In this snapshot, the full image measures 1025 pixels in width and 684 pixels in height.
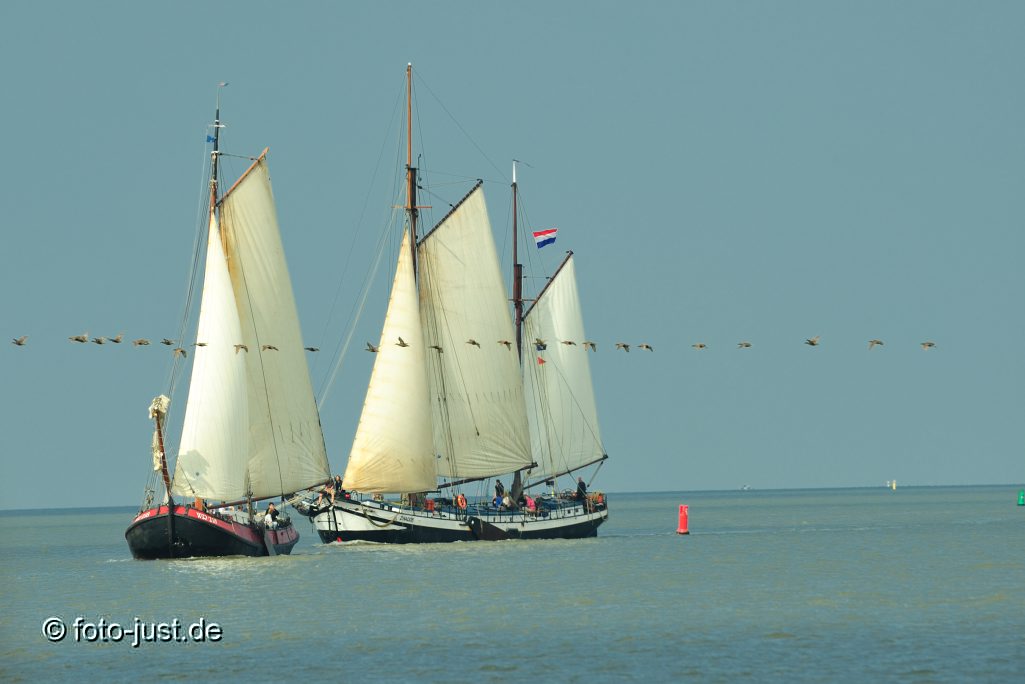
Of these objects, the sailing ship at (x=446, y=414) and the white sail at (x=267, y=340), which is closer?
the white sail at (x=267, y=340)

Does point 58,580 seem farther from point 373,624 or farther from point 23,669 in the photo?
point 23,669

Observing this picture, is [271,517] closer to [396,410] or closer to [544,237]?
[396,410]

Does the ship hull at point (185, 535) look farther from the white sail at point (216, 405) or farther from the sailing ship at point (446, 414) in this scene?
the sailing ship at point (446, 414)

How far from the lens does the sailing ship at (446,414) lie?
92.5 meters

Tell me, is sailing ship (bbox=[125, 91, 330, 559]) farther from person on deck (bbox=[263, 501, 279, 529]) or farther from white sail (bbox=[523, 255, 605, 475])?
white sail (bbox=[523, 255, 605, 475])

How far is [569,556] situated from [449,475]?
44.1 ft

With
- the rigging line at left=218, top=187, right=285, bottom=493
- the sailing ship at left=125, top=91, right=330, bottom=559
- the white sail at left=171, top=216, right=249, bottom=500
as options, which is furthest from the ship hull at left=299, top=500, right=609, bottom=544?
the white sail at left=171, top=216, right=249, bottom=500

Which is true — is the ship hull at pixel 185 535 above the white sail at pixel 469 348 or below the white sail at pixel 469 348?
below

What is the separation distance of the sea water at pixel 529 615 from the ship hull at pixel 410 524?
1.21m

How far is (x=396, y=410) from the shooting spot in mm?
92562

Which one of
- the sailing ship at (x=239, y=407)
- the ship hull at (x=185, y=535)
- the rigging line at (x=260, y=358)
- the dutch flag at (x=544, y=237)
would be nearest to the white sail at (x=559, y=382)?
the dutch flag at (x=544, y=237)

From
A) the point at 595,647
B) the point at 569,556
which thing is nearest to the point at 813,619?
the point at 595,647

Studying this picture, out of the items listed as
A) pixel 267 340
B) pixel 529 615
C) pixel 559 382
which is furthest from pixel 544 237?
pixel 529 615

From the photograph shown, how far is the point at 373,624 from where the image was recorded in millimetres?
54219
